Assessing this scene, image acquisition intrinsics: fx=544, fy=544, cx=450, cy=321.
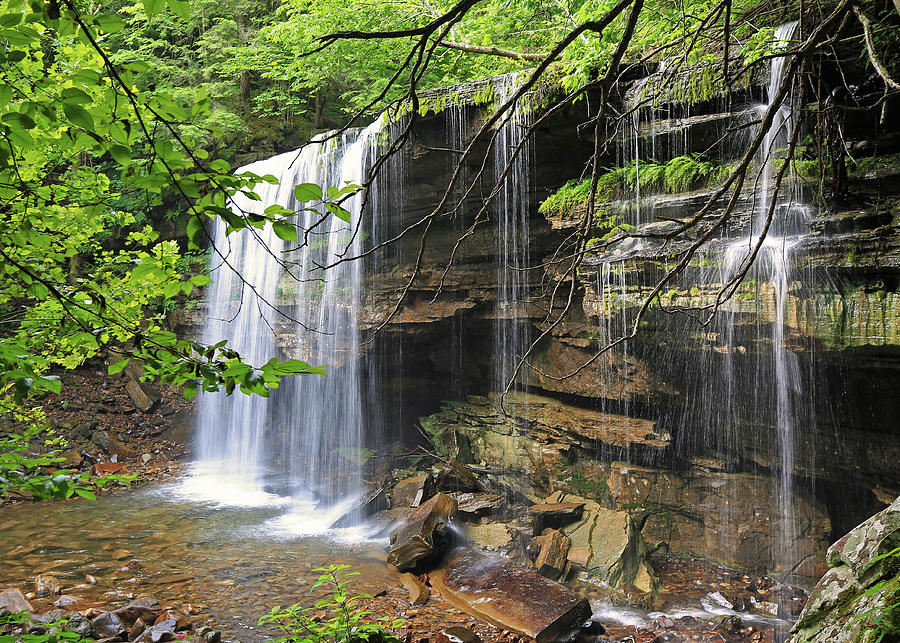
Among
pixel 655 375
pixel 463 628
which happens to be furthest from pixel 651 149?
pixel 463 628

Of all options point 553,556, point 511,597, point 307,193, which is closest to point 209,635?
point 511,597

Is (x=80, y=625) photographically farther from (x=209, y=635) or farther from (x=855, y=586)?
(x=855, y=586)

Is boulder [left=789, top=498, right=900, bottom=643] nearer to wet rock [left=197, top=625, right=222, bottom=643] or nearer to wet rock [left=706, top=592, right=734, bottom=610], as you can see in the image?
wet rock [left=706, top=592, right=734, bottom=610]

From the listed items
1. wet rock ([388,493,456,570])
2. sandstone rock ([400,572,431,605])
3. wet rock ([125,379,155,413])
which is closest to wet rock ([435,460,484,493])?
wet rock ([388,493,456,570])

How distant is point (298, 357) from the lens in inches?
453

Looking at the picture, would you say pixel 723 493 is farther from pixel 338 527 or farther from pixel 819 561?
pixel 338 527

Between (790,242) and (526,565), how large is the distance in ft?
16.0

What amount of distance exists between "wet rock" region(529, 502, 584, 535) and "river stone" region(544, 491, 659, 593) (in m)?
0.09

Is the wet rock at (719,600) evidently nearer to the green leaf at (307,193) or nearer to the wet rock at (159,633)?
the wet rock at (159,633)

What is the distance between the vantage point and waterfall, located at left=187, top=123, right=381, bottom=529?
34.4ft

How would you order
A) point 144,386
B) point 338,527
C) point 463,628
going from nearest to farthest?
point 463,628 → point 338,527 → point 144,386

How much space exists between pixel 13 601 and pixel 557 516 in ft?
20.2

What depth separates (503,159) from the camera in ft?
26.1

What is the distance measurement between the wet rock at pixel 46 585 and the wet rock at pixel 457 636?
421 centimetres
